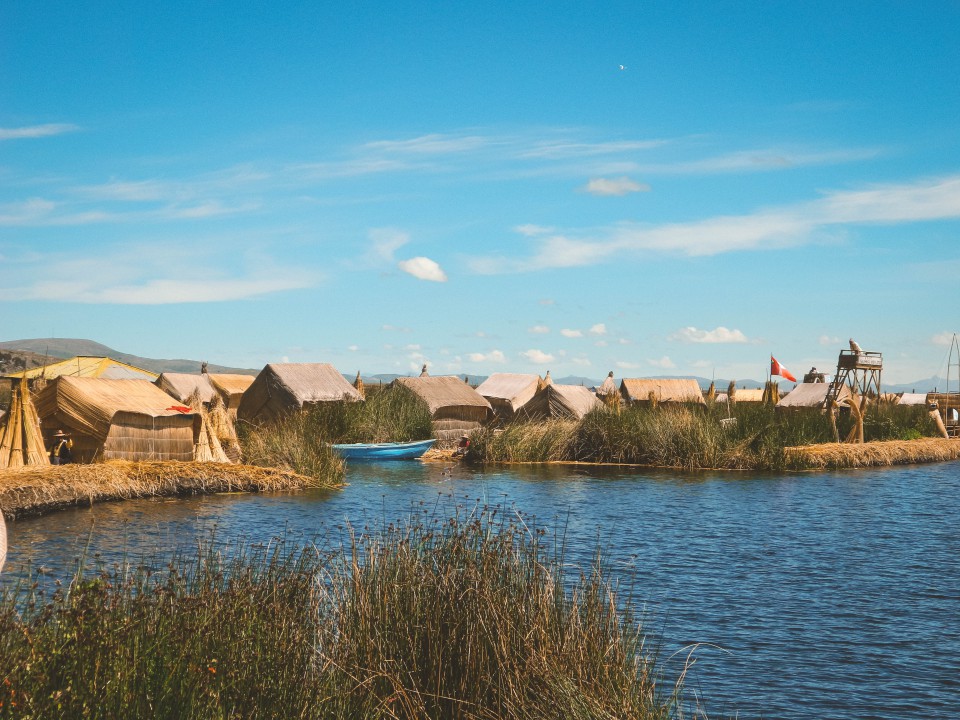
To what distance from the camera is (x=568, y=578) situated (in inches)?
442

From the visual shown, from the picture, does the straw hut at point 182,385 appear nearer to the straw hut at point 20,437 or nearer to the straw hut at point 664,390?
the straw hut at point 20,437

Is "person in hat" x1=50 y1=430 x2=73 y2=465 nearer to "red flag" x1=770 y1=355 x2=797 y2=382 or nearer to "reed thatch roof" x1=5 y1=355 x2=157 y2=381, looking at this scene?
"reed thatch roof" x1=5 y1=355 x2=157 y2=381

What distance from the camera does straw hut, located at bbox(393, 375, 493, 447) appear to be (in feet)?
111

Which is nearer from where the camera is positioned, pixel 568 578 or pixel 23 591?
pixel 23 591

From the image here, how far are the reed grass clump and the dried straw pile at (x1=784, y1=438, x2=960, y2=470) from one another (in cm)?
2260

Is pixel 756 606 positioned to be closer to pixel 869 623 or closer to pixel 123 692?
pixel 869 623

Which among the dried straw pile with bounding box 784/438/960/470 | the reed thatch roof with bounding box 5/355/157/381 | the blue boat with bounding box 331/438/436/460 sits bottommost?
the blue boat with bounding box 331/438/436/460

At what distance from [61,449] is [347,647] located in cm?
1586

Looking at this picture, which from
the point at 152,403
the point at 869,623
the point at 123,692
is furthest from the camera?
the point at 152,403

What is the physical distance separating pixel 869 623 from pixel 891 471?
65.3 ft

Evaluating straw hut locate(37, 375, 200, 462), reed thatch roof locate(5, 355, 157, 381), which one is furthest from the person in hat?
reed thatch roof locate(5, 355, 157, 381)

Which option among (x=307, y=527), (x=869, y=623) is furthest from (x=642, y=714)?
(x=307, y=527)

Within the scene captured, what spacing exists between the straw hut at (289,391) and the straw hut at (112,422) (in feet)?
30.0

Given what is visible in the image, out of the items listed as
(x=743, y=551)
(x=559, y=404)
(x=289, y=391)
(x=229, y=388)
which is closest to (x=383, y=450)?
(x=289, y=391)
